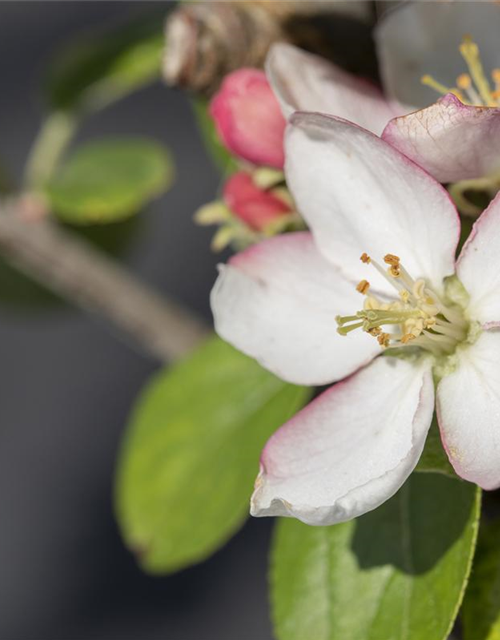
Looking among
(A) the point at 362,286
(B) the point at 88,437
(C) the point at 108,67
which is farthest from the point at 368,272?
(B) the point at 88,437

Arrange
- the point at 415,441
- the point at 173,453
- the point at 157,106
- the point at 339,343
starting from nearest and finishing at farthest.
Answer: the point at 415,441 < the point at 339,343 < the point at 173,453 < the point at 157,106

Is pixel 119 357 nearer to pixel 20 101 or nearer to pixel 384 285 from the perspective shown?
pixel 20 101

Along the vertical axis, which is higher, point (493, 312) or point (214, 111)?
point (214, 111)

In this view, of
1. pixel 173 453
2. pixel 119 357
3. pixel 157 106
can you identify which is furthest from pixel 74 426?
pixel 173 453

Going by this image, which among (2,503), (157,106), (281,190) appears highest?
(281,190)

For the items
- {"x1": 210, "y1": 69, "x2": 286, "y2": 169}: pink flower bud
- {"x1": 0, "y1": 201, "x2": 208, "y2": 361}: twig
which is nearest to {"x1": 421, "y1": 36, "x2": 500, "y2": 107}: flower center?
{"x1": 210, "y1": 69, "x2": 286, "y2": 169}: pink flower bud

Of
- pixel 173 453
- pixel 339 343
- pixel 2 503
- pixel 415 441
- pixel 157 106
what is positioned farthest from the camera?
pixel 157 106

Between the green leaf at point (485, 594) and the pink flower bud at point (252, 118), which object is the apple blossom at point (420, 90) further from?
the green leaf at point (485, 594)

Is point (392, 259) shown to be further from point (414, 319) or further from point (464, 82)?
point (464, 82)

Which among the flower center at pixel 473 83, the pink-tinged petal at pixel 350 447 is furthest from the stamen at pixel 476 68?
the pink-tinged petal at pixel 350 447
